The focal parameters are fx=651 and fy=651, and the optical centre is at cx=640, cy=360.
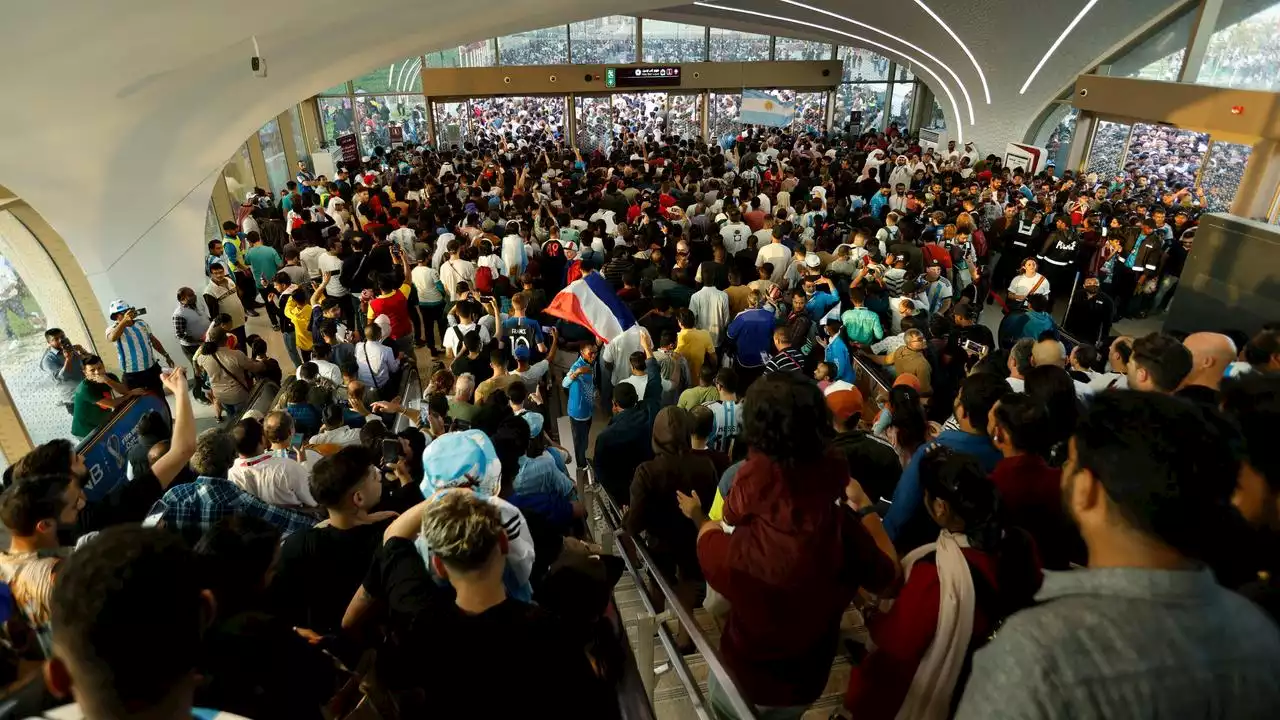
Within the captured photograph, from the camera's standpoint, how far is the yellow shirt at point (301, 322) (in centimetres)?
656

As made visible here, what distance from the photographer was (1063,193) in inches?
432

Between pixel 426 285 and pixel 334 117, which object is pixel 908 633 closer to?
pixel 426 285

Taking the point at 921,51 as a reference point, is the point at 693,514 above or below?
below

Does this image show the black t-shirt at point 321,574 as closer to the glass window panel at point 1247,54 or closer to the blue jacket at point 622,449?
the blue jacket at point 622,449

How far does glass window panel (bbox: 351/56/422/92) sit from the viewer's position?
810 inches

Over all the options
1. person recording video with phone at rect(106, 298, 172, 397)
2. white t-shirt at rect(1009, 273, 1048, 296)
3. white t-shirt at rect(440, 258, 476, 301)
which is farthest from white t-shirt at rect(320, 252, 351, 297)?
white t-shirt at rect(1009, 273, 1048, 296)

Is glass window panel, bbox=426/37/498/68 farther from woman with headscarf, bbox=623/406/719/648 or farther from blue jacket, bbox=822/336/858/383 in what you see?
woman with headscarf, bbox=623/406/719/648

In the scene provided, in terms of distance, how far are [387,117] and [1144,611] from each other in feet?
77.7

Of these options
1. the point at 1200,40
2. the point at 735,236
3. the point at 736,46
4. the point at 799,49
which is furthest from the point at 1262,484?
the point at 799,49

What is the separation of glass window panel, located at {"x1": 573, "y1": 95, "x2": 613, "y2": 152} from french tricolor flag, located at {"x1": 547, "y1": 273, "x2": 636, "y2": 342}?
16.3 meters

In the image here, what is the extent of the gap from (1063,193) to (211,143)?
41.5 feet

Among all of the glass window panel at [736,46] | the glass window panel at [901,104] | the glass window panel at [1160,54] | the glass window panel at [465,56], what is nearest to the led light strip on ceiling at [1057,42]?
the glass window panel at [1160,54]

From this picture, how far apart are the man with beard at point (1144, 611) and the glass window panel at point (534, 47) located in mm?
22005

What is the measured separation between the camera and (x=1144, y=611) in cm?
116
